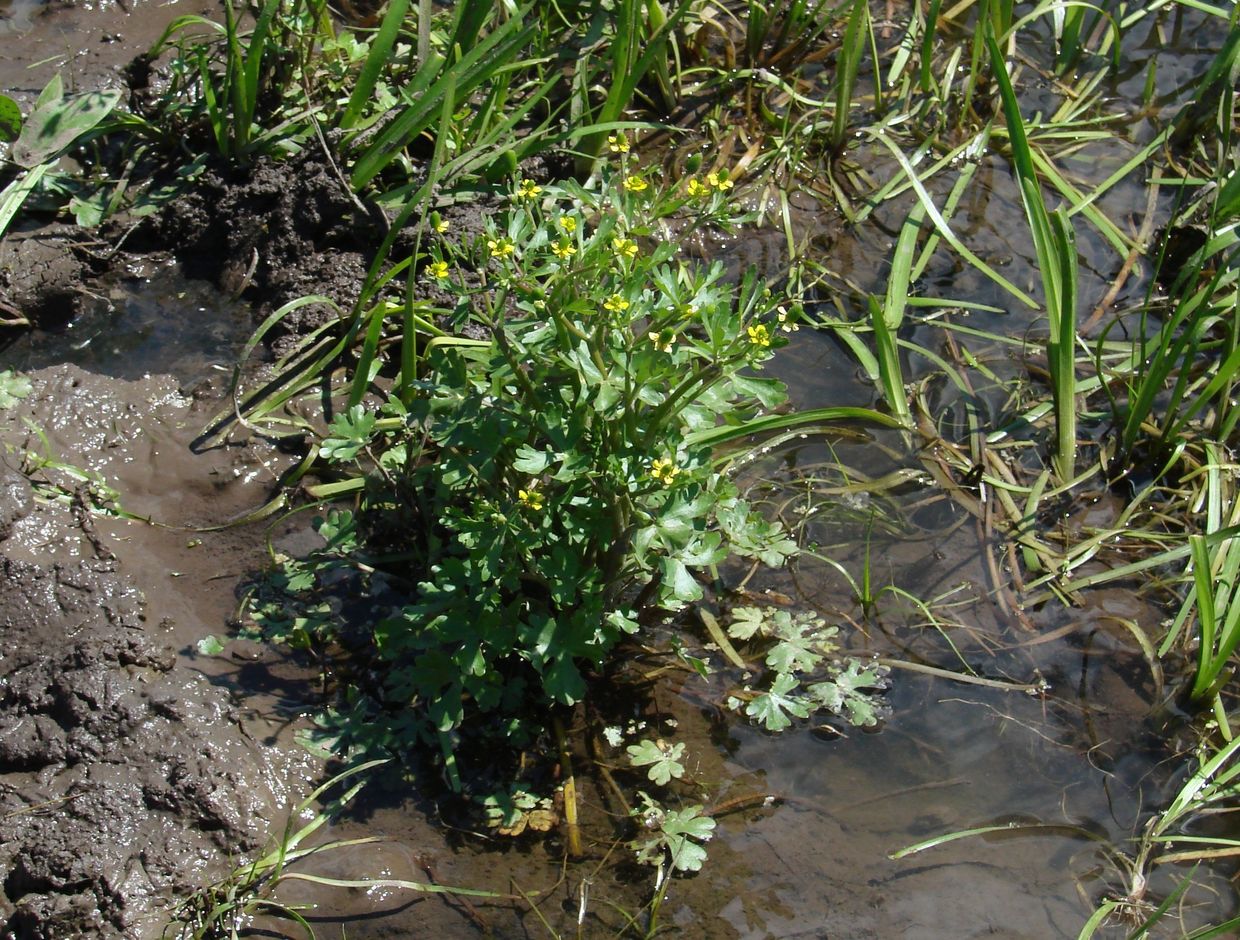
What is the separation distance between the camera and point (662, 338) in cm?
240

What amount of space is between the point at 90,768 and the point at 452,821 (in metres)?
0.85

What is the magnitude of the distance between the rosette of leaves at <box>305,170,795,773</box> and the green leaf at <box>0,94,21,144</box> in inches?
73.3

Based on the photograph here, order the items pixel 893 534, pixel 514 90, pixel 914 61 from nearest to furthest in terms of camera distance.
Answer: pixel 893 534
pixel 514 90
pixel 914 61

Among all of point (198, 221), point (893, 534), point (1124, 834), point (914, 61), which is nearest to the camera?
point (1124, 834)

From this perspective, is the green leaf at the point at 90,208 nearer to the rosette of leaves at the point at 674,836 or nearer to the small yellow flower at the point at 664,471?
the small yellow flower at the point at 664,471

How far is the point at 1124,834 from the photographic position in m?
2.89

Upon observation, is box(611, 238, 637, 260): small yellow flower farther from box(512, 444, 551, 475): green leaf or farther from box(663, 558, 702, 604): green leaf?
box(663, 558, 702, 604): green leaf

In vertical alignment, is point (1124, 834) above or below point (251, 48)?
below

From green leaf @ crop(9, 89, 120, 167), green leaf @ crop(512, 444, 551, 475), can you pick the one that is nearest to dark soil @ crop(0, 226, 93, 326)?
green leaf @ crop(9, 89, 120, 167)

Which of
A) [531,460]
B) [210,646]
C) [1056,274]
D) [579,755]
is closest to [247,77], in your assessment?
[210,646]

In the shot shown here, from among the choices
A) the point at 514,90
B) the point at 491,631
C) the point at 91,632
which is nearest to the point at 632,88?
the point at 514,90

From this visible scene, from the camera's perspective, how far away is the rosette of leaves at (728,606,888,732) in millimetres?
2996

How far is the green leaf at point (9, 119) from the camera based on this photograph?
3.78 metres

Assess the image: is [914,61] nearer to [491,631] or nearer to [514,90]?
[514,90]
